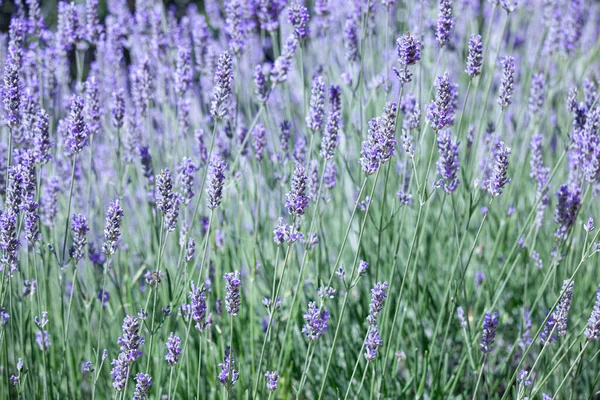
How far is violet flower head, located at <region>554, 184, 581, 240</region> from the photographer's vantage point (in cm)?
220

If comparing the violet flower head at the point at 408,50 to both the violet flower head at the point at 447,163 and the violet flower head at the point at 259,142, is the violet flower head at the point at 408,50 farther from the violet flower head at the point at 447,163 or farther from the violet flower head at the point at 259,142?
the violet flower head at the point at 259,142

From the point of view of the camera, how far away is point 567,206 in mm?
2215

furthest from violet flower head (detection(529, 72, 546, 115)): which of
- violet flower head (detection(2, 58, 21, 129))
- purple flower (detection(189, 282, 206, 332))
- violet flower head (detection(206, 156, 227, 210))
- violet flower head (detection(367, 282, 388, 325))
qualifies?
violet flower head (detection(2, 58, 21, 129))

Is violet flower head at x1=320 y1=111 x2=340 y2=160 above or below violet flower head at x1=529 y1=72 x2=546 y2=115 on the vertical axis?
below

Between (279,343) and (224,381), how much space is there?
0.80 m

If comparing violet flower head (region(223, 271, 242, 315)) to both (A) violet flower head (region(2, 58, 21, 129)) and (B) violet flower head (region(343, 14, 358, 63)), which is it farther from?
(B) violet flower head (region(343, 14, 358, 63))

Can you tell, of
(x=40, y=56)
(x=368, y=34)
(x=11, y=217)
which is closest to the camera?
(x=11, y=217)

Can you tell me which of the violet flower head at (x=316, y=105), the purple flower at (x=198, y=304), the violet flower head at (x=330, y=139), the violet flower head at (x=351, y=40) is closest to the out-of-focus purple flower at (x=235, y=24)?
the violet flower head at (x=351, y=40)

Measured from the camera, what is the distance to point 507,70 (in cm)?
201

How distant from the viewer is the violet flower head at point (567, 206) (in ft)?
7.20

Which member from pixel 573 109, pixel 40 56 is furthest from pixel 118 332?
pixel 573 109

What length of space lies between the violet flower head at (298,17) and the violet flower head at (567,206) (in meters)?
0.97

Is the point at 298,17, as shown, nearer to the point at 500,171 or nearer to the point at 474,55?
the point at 474,55

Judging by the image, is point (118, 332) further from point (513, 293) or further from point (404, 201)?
point (513, 293)
